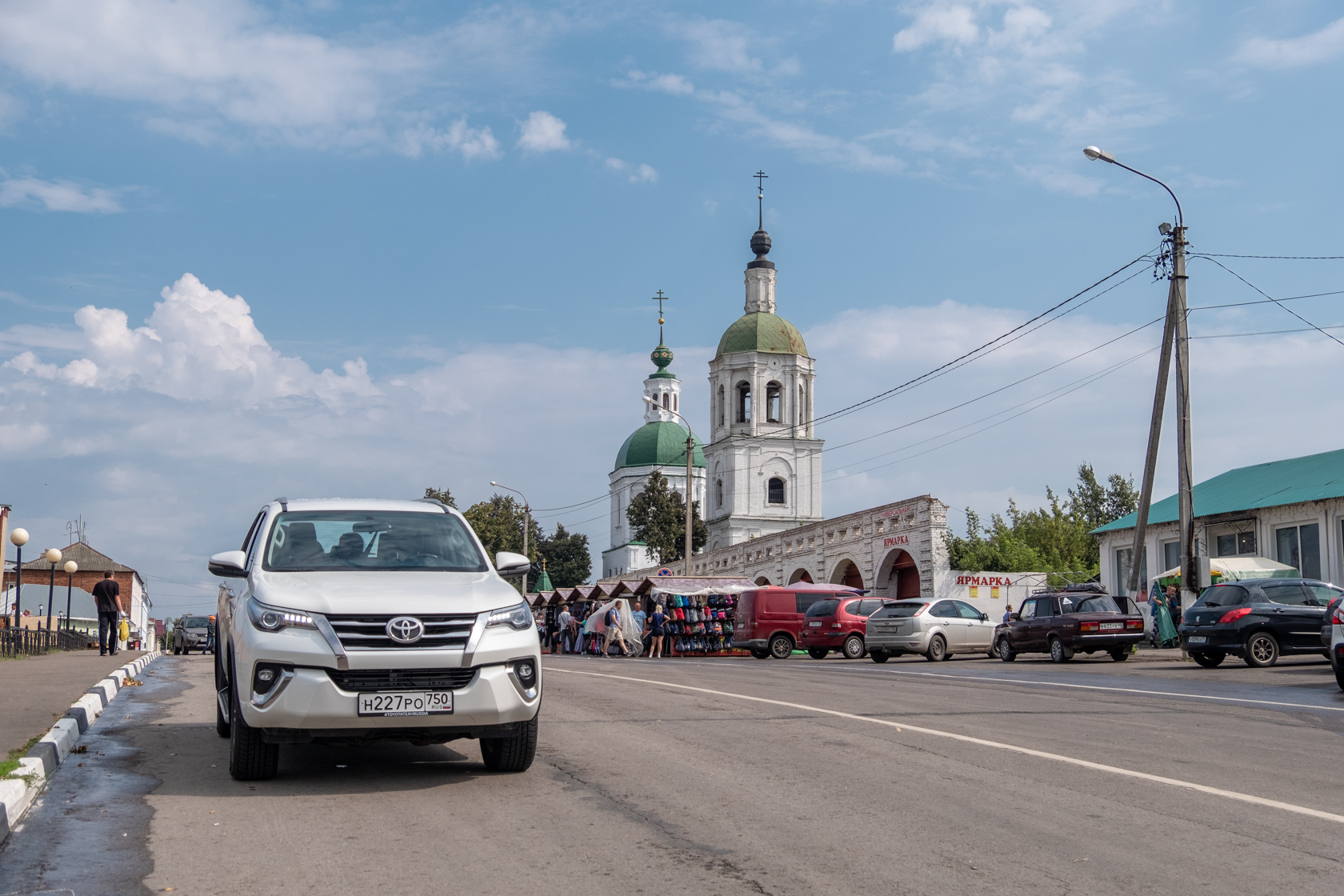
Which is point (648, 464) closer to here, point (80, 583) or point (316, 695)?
point (80, 583)

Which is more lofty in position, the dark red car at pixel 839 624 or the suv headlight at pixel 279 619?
the suv headlight at pixel 279 619

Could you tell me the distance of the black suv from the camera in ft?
70.4

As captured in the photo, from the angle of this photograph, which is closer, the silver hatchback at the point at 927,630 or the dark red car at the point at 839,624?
the silver hatchback at the point at 927,630

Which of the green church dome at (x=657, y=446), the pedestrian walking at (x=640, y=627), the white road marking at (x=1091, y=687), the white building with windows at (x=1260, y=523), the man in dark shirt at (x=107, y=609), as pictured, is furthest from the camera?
the green church dome at (x=657, y=446)

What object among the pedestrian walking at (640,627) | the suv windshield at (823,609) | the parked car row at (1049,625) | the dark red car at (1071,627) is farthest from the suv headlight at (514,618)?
the pedestrian walking at (640,627)

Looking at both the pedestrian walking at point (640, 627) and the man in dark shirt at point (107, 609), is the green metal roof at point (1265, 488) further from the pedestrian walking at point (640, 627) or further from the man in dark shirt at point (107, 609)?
the man in dark shirt at point (107, 609)

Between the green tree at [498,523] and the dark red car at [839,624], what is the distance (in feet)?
154

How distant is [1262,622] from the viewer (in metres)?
21.5

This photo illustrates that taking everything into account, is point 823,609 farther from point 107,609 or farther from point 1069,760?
point 1069,760

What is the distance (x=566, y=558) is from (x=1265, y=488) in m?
84.3

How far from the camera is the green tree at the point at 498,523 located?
80.1 metres

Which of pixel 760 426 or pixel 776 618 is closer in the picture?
pixel 776 618

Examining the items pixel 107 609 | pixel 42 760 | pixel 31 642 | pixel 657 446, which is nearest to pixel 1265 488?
pixel 107 609

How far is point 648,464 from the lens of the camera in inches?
4400
